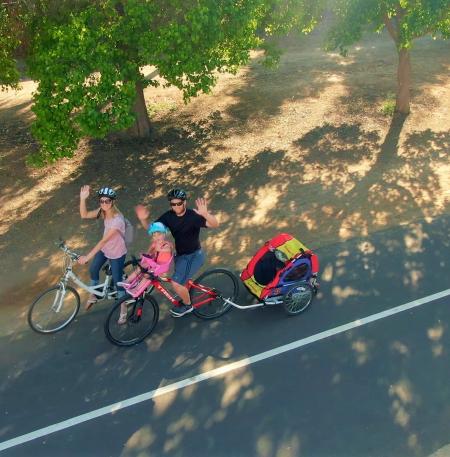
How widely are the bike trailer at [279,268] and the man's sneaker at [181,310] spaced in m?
0.89

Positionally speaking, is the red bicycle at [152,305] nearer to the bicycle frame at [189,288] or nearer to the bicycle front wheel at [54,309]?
the bicycle frame at [189,288]

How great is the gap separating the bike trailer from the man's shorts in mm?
857

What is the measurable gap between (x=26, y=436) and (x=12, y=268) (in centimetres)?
340

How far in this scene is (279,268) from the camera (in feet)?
21.0

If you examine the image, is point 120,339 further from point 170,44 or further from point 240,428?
point 170,44

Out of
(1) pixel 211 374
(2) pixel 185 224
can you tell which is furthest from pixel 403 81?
(1) pixel 211 374

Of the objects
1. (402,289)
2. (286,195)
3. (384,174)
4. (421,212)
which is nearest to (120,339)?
(402,289)

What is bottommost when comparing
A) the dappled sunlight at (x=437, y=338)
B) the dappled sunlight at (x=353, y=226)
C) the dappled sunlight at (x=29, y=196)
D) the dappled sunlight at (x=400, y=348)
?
the dappled sunlight at (x=437, y=338)

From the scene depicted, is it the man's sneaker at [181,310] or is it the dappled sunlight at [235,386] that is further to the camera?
the man's sneaker at [181,310]

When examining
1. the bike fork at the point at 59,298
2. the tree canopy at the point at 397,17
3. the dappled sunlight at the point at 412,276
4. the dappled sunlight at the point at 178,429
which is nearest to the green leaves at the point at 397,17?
the tree canopy at the point at 397,17

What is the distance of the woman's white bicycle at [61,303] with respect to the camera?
618 cm

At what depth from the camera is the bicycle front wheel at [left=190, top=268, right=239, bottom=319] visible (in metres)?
6.35

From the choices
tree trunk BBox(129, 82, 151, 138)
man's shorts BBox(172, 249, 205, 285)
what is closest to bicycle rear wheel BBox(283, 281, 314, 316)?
man's shorts BBox(172, 249, 205, 285)

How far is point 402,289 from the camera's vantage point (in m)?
6.97
